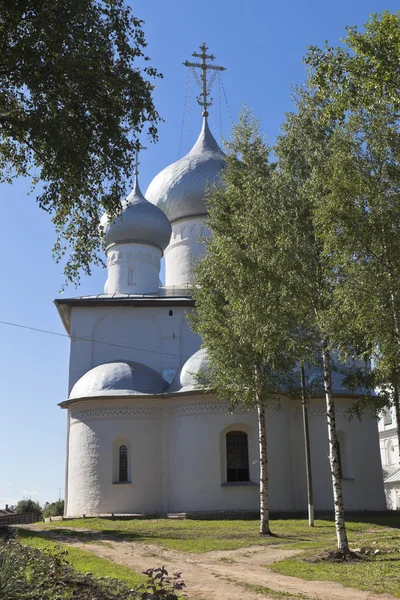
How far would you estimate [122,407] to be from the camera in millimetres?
23156

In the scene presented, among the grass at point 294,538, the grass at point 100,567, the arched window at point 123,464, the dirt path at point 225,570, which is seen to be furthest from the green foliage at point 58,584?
the arched window at point 123,464

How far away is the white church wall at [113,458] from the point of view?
22453 millimetres

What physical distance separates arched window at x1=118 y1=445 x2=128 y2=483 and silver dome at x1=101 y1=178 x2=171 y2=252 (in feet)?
33.5

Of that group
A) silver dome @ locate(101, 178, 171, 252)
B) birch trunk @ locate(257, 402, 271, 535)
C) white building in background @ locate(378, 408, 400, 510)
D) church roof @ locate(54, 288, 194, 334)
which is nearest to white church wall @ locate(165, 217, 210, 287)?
silver dome @ locate(101, 178, 171, 252)

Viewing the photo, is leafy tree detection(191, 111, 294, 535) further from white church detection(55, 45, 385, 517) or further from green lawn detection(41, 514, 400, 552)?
white church detection(55, 45, 385, 517)

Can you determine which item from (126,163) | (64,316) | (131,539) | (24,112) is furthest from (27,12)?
(64,316)

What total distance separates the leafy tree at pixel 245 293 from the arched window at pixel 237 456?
454 cm

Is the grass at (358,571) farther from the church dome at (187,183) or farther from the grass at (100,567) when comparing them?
the church dome at (187,183)

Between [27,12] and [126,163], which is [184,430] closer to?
[126,163]

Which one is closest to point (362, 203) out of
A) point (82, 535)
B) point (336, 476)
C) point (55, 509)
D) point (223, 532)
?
point (336, 476)

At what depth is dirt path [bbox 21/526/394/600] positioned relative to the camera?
8.65 m

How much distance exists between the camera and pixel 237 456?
893 inches

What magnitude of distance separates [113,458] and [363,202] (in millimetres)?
14689

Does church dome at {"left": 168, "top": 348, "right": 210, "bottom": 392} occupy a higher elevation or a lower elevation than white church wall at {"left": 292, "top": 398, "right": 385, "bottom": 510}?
higher
